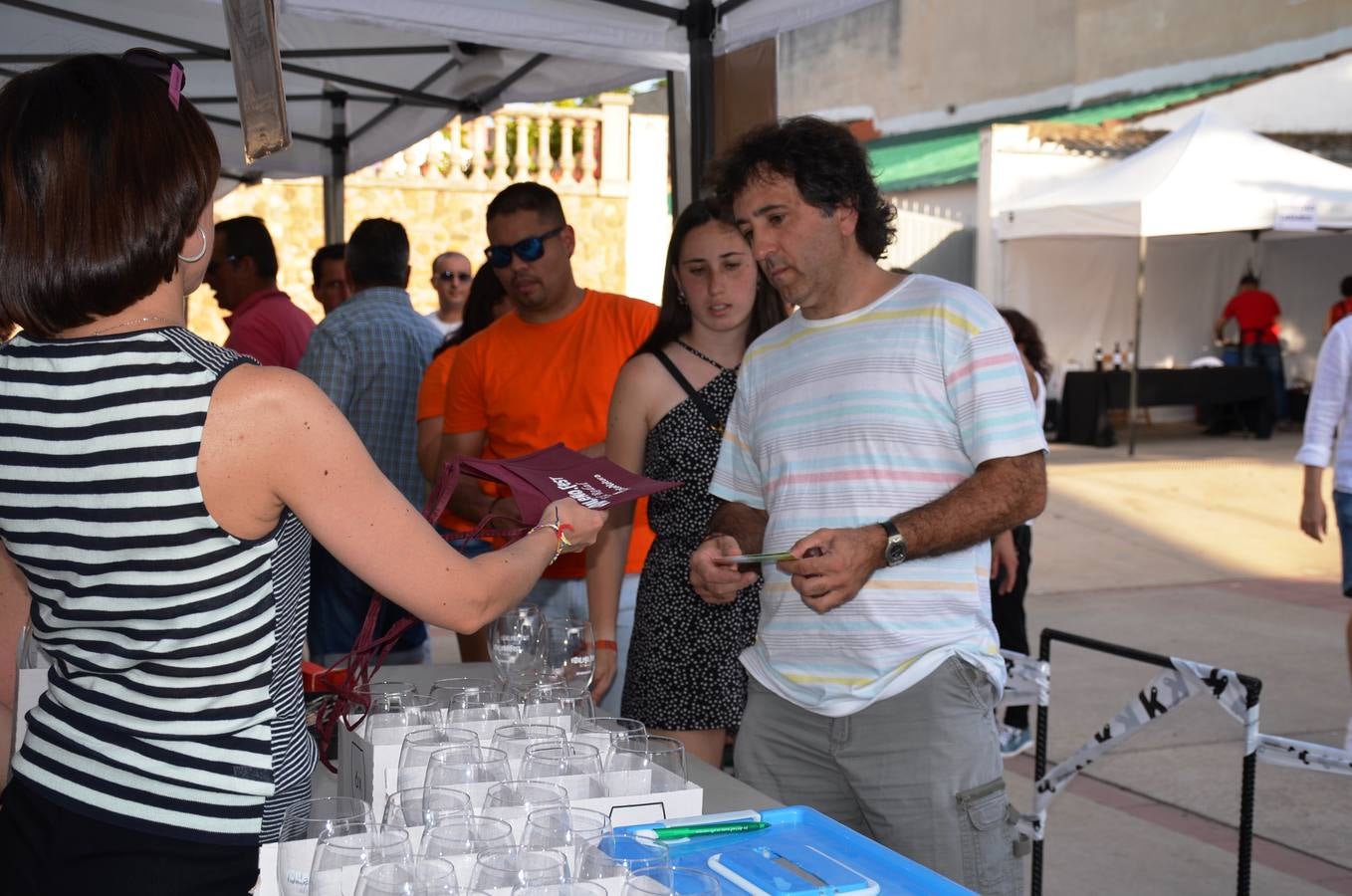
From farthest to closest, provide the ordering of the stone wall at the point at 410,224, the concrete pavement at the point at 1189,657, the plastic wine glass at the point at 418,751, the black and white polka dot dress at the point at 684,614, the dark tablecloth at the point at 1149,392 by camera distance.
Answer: the dark tablecloth at the point at 1149,392, the stone wall at the point at 410,224, the concrete pavement at the point at 1189,657, the black and white polka dot dress at the point at 684,614, the plastic wine glass at the point at 418,751

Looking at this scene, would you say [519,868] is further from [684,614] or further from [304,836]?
[684,614]

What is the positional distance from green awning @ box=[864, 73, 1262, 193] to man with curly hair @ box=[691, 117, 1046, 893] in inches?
628

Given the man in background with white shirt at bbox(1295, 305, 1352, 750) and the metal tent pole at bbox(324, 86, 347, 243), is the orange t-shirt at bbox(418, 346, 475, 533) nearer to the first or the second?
the metal tent pole at bbox(324, 86, 347, 243)

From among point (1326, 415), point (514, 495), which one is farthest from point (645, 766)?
point (1326, 415)

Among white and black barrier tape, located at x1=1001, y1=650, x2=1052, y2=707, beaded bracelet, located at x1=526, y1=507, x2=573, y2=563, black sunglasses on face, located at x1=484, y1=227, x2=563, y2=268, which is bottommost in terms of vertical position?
white and black barrier tape, located at x1=1001, y1=650, x2=1052, y2=707

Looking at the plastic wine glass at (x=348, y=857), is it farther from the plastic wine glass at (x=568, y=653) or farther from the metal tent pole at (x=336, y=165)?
the metal tent pole at (x=336, y=165)

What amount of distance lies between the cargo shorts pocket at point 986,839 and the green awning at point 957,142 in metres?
16.3

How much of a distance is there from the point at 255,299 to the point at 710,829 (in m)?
4.62

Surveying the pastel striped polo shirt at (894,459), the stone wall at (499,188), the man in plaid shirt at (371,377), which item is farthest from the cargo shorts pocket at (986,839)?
the stone wall at (499,188)

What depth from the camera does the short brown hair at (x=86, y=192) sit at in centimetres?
152

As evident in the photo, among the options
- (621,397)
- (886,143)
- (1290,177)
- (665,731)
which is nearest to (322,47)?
(621,397)

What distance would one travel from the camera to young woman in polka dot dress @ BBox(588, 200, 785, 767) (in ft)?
10.0

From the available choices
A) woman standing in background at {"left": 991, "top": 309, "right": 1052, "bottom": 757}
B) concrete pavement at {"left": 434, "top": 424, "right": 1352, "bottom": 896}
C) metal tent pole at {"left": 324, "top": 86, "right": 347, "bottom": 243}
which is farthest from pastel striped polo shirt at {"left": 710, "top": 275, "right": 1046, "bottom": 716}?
metal tent pole at {"left": 324, "top": 86, "right": 347, "bottom": 243}

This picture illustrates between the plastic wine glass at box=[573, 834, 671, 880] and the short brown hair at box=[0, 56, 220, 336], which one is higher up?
the short brown hair at box=[0, 56, 220, 336]
